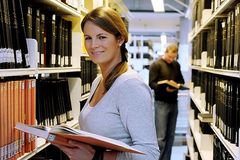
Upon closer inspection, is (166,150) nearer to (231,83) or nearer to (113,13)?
(231,83)

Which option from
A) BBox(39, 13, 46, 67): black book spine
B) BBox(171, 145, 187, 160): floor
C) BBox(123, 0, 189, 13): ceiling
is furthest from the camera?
BBox(123, 0, 189, 13): ceiling

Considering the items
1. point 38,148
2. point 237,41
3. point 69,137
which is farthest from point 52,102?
point 237,41

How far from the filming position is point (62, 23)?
7.80ft

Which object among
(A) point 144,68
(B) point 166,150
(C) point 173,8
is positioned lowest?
(B) point 166,150

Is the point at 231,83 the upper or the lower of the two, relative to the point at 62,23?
lower

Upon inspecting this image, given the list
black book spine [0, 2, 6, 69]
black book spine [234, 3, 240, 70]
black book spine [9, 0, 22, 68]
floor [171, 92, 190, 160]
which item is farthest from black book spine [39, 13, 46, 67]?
floor [171, 92, 190, 160]

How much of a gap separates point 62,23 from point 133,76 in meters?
0.98

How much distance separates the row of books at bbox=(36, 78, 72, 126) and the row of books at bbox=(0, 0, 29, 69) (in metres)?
0.49

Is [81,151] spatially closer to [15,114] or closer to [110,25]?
[15,114]

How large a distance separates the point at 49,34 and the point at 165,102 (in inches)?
126

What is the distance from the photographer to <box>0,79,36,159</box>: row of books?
53.6 inches

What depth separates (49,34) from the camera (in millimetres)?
2137

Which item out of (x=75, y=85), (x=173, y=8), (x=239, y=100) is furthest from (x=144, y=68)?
(x=239, y=100)

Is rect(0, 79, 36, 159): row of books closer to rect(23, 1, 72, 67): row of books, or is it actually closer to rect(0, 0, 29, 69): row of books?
rect(0, 0, 29, 69): row of books
